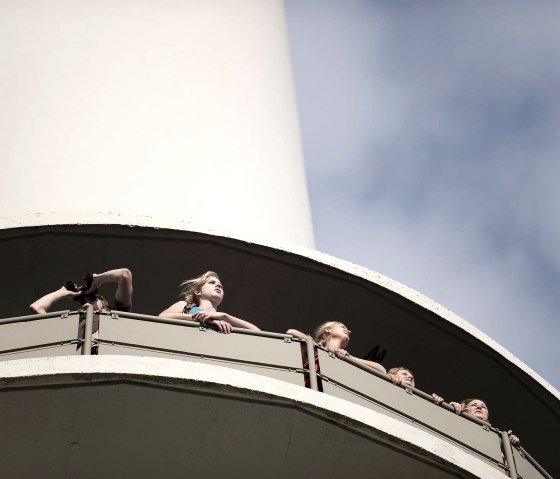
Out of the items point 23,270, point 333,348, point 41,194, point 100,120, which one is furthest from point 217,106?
point 333,348

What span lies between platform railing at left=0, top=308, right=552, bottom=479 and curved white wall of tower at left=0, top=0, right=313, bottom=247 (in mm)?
6247

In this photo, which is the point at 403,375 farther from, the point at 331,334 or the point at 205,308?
the point at 205,308

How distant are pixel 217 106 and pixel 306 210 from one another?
7.25 ft

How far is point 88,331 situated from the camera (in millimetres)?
15969

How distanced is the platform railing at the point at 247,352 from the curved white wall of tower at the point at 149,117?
625 cm

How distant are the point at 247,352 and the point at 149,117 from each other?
923cm

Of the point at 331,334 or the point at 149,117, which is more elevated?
the point at 149,117

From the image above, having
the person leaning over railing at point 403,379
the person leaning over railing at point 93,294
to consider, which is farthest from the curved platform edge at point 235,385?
the person leaning over railing at point 93,294

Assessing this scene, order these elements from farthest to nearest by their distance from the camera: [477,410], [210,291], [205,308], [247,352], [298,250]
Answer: [298,250], [477,410], [210,291], [205,308], [247,352]

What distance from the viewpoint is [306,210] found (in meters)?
25.8

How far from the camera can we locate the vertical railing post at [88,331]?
15.8 metres

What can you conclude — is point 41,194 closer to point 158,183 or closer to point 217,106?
point 158,183

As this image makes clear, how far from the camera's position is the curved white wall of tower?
925 inches

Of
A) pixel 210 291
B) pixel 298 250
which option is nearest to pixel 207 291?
pixel 210 291
